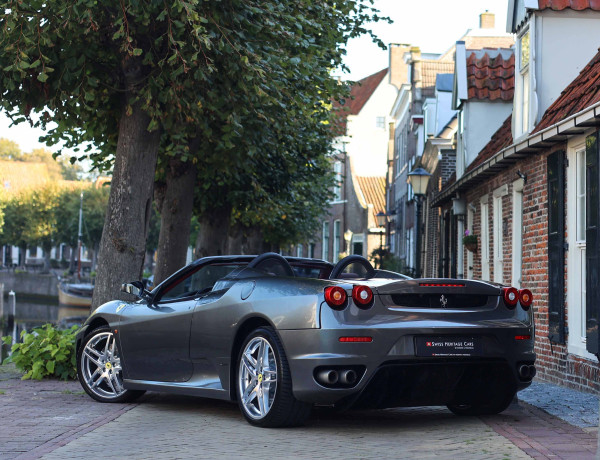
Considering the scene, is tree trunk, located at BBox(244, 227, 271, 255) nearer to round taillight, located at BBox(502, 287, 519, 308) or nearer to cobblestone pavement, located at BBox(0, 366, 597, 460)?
cobblestone pavement, located at BBox(0, 366, 597, 460)

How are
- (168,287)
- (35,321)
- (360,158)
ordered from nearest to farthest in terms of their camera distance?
(168,287) < (35,321) < (360,158)

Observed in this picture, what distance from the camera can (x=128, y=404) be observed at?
9531mm

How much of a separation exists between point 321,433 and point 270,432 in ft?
1.18

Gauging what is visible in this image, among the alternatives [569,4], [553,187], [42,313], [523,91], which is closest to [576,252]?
[553,187]

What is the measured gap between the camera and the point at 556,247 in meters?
12.3

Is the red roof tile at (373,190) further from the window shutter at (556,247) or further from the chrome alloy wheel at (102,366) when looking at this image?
the chrome alloy wheel at (102,366)

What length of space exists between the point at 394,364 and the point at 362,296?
515 millimetres

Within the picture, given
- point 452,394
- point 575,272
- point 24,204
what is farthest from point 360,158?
point 452,394

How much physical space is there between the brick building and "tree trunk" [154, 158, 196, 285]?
4870 mm

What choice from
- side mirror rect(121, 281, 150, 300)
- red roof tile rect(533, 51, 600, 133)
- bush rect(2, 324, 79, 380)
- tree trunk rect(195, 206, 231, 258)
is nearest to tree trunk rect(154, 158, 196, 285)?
tree trunk rect(195, 206, 231, 258)

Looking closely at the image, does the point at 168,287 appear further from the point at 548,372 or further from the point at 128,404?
the point at 548,372

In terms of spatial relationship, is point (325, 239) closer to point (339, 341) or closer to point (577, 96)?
point (577, 96)

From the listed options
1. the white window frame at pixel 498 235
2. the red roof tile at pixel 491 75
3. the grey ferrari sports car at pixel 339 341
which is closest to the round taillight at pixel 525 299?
the grey ferrari sports car at pixel 339 341

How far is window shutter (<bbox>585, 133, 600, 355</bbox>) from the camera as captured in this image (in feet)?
34.4
